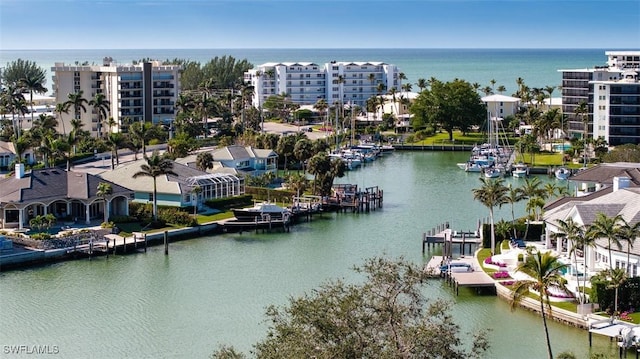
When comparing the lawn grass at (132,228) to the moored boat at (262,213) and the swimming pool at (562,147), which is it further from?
the swimming pool at (562,147)

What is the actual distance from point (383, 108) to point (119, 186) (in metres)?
83.8

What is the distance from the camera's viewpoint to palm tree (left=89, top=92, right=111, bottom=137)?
109m

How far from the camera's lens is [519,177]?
330ft

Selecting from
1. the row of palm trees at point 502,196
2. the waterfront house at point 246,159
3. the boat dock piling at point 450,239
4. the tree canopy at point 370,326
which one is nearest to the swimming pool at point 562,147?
the waterfront house at point 246,159

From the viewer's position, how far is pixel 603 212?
52.4 m

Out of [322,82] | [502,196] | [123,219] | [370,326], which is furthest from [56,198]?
[322,82]

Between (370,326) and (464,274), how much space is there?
79.3 feet

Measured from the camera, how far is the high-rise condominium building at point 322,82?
549 ft

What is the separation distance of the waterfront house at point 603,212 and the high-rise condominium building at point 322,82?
10756cm

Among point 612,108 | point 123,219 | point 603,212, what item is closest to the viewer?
point 603,212

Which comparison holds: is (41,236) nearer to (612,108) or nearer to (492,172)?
(492,172)

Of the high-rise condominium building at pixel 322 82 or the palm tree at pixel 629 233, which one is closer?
the palm tree at pixel 629 233

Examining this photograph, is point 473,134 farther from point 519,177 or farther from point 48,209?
point 48,209

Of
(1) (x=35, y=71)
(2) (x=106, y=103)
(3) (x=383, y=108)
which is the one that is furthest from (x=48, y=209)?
(1) (x=35, y=71)
